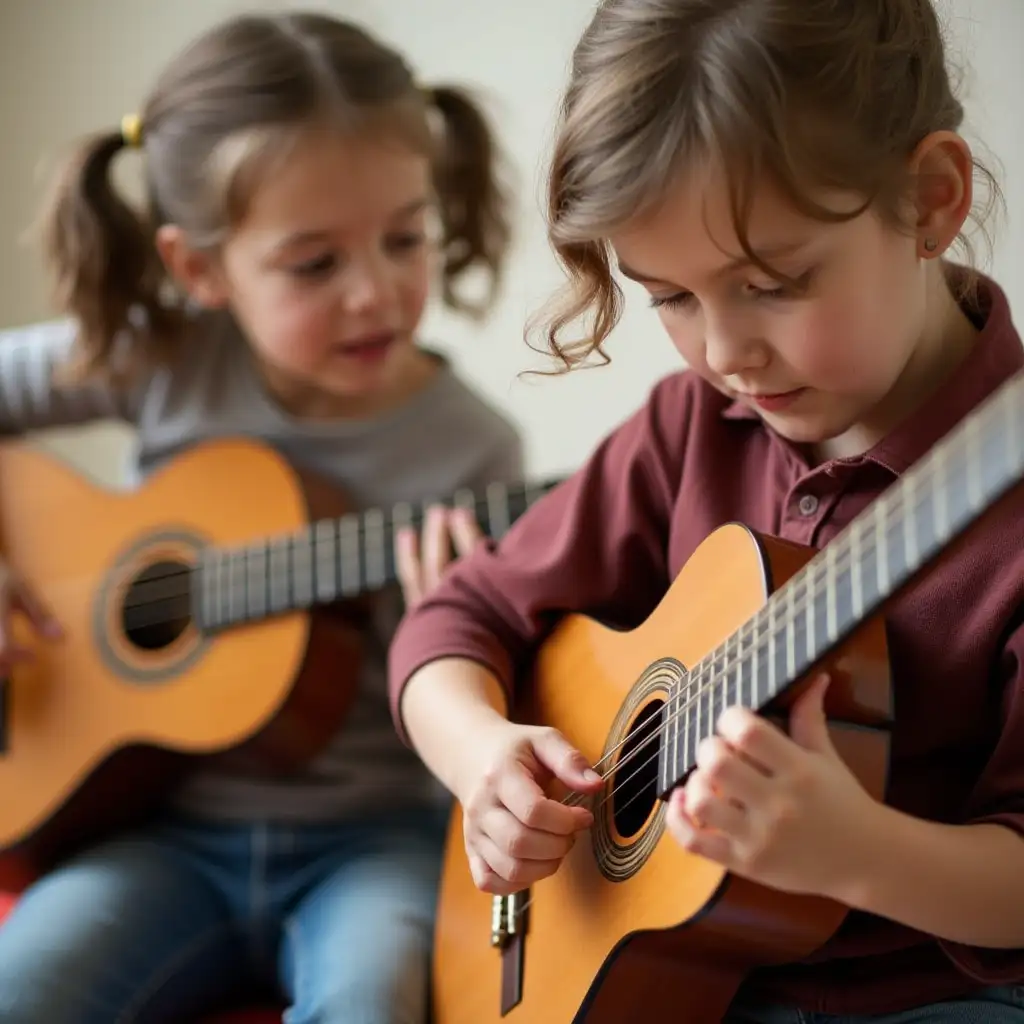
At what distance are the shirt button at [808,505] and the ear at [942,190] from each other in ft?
0.50

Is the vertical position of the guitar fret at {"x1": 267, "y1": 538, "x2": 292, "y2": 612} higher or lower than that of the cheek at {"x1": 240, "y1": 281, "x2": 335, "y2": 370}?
lower

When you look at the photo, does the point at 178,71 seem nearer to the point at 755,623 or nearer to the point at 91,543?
the point at 91,543

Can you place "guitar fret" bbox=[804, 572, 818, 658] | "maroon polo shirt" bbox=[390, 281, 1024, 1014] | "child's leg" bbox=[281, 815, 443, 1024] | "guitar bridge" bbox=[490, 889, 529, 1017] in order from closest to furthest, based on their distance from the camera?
"guitar fret" bbox=[804, 572, 818, 658] → "maroon polo shirt" bbox=[390, 281, 1024, 1014] → "guitar bridge" bbox=[490, 889, 529, 1017] → "child's leg" bbox=[281, 815, 443, 1024]

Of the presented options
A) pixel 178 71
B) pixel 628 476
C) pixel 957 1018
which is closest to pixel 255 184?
pixel 178 71

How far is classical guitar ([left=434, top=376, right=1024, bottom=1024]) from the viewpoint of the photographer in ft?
1.90

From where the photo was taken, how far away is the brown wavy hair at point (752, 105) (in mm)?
697

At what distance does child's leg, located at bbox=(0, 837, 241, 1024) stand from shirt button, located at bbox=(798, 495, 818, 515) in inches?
24.9

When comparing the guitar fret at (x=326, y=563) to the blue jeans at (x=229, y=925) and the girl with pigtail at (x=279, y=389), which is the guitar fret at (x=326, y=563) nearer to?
the girl with pigtail at (x=279, y=389)

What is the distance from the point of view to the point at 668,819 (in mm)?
649

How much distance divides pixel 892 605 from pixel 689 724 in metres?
0.15

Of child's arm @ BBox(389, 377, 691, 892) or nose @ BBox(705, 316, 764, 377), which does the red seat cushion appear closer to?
child's arm @ BBox(389, 377, 691, 892)

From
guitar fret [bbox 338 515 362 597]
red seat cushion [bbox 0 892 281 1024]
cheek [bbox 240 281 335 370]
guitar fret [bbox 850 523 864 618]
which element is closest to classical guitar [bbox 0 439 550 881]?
guitar fret [bbox 338 515 362 597]

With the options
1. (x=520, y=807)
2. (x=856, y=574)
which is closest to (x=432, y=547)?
(x=520, y=807)

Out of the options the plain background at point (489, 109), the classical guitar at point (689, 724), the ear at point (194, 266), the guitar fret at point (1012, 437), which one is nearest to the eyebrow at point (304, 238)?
the ear at point (194, 266)
